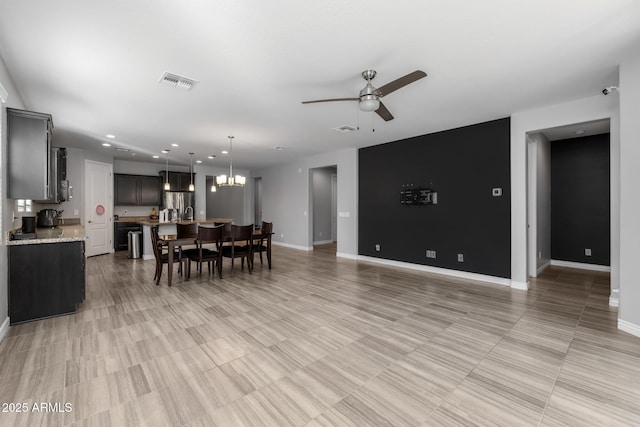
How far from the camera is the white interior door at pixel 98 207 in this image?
6.79 m

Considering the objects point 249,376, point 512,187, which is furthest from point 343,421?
point 512,187

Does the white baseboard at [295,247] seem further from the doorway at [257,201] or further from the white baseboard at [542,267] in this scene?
the white baseboard at [542,267]

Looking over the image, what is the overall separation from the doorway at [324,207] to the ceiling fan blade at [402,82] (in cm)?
629

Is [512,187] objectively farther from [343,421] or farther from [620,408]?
[343,421]

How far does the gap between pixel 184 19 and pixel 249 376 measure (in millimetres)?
2626

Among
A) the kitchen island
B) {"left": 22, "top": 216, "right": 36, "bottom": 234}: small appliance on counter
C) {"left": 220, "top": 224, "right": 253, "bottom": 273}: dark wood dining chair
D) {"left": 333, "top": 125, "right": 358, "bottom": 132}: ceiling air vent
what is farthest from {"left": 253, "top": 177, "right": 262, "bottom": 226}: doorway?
the kitchen island

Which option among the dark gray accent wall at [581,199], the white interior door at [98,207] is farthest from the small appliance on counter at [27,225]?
the dark gray accent wall at [581,199]

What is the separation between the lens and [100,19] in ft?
6.89

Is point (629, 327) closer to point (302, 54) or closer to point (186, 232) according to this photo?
point (302, 54)

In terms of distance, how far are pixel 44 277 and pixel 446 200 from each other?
5.69 meters

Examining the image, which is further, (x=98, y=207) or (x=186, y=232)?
(x=98, y=207)

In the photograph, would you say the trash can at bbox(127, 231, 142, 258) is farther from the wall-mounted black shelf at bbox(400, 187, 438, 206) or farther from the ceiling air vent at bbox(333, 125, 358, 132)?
the wall-mounted black shelf at bbox(400, 187, 438, 206)

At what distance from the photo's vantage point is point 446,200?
5.14 m

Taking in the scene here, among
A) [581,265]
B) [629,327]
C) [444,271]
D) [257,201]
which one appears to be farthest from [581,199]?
[257,201]
